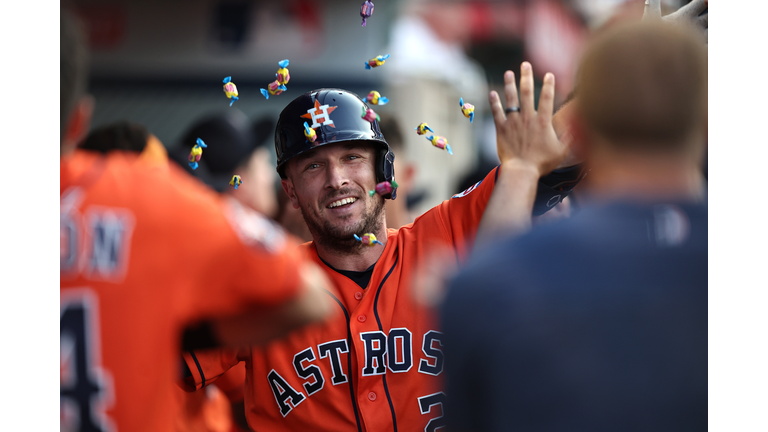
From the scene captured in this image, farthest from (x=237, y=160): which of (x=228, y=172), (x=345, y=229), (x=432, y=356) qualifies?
(x=432, y=356)

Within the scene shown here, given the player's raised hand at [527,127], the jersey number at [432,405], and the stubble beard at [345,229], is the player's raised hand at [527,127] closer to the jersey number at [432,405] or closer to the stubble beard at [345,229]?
the stubble beard at [345,229]

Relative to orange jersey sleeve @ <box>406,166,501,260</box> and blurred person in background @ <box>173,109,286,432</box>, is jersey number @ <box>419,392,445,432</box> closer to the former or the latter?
orange jersey sleeve @ <box>406,166,501,260</box>

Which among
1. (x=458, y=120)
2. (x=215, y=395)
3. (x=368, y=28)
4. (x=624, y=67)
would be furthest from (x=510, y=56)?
(x=624, y=67)

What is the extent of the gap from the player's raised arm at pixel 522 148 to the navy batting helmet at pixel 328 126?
0.54 m

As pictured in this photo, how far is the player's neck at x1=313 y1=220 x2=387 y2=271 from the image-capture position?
2.80 meters

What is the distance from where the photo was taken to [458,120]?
13.9 m

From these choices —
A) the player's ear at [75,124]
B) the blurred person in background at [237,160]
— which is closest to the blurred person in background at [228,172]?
the blurred person in background at [237,160]

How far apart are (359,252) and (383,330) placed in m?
0.38

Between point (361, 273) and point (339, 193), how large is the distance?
0.35 m

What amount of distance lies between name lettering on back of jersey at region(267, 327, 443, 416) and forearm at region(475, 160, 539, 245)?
46 centimetres

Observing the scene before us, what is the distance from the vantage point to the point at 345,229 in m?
2.73

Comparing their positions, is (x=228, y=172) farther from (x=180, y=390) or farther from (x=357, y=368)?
(x=357, y=368)

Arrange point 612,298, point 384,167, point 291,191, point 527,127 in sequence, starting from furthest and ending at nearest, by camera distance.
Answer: point 291,191
point 384,167
point 527,127
point 612,298

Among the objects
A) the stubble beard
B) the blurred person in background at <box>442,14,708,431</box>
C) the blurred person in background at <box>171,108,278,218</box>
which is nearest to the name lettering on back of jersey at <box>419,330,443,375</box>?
the stubble beard
